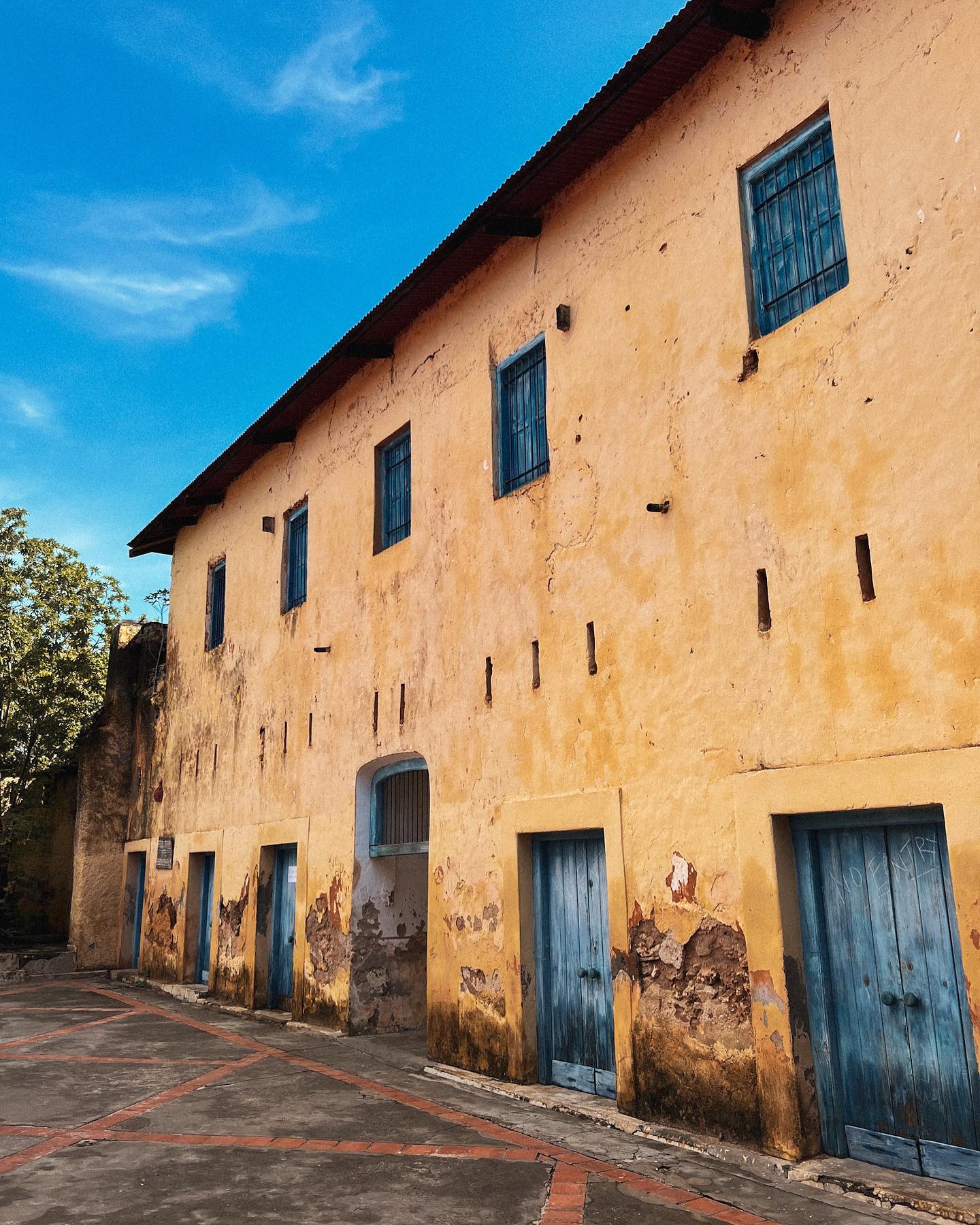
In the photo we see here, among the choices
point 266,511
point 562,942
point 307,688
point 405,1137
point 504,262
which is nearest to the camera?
point 405,1137

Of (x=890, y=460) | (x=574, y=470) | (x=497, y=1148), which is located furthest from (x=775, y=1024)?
(x=574, y=470)

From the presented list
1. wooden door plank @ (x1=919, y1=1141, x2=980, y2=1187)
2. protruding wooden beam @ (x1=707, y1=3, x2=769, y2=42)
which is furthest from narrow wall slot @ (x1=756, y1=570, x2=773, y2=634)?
protruding wooden beam @ (x1=707, y1=3, x2=769, y2=42)

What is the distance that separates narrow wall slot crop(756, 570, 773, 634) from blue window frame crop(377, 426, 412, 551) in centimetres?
502

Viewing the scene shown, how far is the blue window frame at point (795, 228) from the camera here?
242 inches

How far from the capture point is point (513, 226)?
28.5 ft

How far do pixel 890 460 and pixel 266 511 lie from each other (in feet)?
32.7

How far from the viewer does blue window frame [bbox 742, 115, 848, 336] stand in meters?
6.14

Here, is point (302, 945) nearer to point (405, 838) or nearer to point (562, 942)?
point (405, 838)

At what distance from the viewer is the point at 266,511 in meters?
13.8

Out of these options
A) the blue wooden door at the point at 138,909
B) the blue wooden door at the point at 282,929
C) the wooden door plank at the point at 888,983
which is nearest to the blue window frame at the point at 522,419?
the wooden door plank at the point at 888,983

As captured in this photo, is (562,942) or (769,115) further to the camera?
(562,942)

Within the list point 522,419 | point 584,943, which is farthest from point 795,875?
point 522,419

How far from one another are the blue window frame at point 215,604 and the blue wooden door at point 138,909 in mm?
4628

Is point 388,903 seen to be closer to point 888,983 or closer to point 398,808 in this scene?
point 398,808
